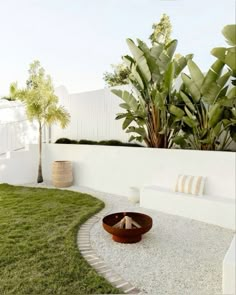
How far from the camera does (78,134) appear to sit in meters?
10.3

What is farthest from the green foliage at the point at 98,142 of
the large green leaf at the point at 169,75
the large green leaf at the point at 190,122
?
the large green leaf at the point at 169,75

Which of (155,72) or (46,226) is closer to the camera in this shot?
(46,226)

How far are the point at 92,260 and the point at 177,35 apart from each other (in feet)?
41.9

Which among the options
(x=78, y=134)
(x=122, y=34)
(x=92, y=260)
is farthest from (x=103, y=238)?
(x=122, y=34)

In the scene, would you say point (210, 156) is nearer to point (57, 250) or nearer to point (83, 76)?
point (57, 250)

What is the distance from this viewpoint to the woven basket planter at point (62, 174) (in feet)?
28.5

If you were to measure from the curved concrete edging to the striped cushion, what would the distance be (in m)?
2.06

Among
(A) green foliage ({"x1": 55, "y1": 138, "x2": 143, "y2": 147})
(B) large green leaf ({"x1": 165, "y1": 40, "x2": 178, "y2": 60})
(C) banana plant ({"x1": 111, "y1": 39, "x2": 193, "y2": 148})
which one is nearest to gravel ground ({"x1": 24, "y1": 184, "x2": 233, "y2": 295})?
(C) banana plant ({"x1": 111, "y1": 39, "x2": 193, "y2": 148})

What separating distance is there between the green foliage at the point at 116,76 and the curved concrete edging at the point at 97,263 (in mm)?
14881

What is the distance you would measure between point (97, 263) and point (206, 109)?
4592 millimetres

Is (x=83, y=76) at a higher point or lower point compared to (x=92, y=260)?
higher

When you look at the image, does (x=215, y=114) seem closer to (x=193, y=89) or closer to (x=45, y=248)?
(x=193, y=89)

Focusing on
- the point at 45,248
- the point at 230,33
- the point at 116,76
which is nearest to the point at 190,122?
the point at 230,33

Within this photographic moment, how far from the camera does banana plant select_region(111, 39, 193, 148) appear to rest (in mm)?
6816
